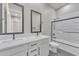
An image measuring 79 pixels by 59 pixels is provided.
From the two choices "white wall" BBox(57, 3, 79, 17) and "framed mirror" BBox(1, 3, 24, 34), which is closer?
"framed mirror" BBox(1, 3, 24, 34)

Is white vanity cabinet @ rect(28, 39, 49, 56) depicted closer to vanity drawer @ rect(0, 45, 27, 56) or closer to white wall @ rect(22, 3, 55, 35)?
vanity drawer @ rect(0, 45, 27, 56)

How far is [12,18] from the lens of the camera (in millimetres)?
1344

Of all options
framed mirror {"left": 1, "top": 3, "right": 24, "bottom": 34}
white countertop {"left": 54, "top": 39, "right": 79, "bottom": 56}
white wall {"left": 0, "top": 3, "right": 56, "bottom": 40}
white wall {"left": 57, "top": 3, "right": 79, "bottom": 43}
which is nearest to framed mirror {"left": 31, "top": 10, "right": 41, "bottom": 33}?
white wall {"left": 0, "top": 3, "right": 56, "bottom": 40}

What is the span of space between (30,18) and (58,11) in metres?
0.93

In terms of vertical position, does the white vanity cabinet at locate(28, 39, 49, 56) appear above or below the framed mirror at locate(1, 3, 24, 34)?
below

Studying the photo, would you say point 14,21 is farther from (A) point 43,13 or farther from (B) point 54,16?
(B) point 54,16

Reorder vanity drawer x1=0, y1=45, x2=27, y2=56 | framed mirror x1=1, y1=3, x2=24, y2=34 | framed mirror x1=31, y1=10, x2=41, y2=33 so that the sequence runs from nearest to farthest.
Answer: vanity drawer x1=0, y1=45, x2=27, y2=56 → framed mirror x1=1, y1=3, x2=24, y2=34 → framed mirror x1=31, y1=10, x2=41, y2=33

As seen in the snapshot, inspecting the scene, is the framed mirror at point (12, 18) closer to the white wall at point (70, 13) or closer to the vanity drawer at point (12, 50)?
the vanity drawer at point (12, 50)

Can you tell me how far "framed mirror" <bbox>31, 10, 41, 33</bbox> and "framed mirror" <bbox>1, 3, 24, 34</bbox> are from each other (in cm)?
36

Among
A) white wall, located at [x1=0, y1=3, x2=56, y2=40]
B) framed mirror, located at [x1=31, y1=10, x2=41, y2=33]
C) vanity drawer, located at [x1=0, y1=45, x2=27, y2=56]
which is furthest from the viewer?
framed mirror, located at [x1=31, y1=10, x2=41, y2=33]

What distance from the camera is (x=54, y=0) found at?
143 cm

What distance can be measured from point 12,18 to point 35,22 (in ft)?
2.47

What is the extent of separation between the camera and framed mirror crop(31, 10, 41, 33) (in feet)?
6.05

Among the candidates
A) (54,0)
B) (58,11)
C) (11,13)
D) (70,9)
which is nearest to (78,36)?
(70,9)
